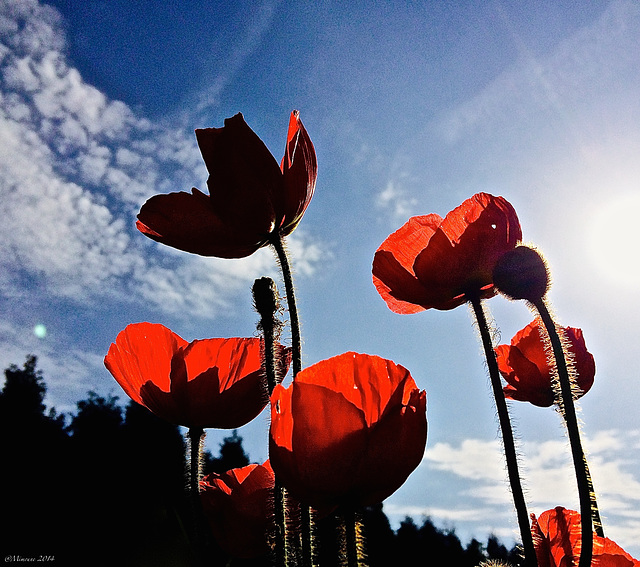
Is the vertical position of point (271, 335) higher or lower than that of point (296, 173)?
lower

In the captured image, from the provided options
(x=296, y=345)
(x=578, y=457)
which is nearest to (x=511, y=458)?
(x=578, y=457)

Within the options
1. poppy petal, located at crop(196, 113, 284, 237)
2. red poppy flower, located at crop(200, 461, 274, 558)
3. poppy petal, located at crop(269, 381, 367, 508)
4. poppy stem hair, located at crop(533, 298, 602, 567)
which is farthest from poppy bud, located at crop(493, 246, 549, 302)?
red poppy flower, located at crop(200, 461, 274, 558)

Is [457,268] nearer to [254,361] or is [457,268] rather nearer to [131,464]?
[254,361]

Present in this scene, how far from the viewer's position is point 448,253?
875mm

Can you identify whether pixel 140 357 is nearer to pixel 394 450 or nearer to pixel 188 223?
pixel 188 223

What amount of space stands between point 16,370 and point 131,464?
45328 mm

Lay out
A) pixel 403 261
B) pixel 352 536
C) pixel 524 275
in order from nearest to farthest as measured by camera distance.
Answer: pixel 352 536, pixel 524 275, pixel 403 261

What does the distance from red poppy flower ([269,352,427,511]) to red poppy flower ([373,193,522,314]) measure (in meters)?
0.28

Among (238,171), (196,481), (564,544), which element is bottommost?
(564,544)

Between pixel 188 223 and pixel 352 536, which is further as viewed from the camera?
pixel 188 223

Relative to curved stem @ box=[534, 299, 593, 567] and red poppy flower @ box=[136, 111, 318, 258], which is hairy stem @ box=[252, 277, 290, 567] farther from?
curved stem @ box=[534, 299, 593, 567]

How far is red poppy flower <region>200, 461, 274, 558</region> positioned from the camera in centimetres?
93

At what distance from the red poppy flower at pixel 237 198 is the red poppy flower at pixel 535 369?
1.81ft

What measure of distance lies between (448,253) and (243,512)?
1.93ft
